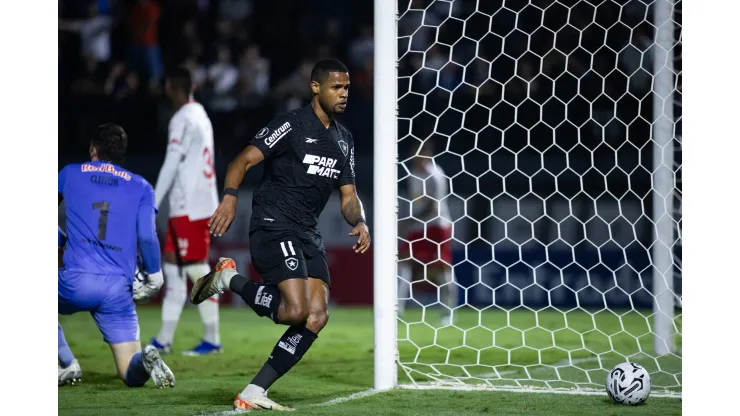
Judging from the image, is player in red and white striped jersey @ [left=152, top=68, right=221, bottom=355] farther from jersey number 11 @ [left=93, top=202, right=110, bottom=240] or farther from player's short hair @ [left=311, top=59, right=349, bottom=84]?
player's short hair @ [left=311, top=59, right=349, bottom=84]

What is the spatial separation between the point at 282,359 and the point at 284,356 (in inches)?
0.7

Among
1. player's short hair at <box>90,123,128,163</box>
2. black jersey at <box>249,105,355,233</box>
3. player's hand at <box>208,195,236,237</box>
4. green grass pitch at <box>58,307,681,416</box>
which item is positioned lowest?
green grass pitch at <box>58,307,681,416</box>

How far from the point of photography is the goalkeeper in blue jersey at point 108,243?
5590 mm

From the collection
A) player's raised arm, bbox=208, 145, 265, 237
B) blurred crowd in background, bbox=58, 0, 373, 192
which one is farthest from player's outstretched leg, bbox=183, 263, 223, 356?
blurred crowd in background, bbox=58, 0, 373, 192

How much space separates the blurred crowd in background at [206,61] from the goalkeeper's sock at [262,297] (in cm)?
757

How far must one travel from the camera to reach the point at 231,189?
15.1ft

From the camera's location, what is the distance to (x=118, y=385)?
5793mm

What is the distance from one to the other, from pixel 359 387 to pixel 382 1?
228cm

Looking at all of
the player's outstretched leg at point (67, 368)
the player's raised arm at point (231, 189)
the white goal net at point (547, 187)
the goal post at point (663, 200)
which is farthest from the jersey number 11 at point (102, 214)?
the goal post at point (663, 200)

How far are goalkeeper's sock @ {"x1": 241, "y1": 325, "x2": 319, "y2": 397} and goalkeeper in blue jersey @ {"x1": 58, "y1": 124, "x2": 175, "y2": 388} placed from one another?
0.95m

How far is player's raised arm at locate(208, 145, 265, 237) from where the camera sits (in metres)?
4.47

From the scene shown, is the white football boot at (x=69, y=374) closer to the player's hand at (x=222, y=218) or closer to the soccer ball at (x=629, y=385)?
the player's hand at (x=222, y=218)

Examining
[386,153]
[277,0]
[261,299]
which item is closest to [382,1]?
[386,153]

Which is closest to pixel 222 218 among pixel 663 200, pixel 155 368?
pixel 155 368
